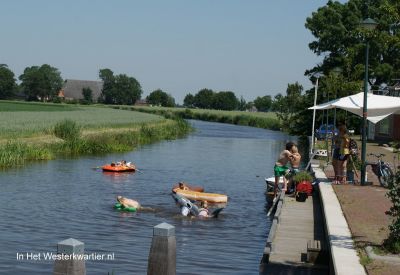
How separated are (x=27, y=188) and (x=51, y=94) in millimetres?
160328

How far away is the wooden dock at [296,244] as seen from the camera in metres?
12.1

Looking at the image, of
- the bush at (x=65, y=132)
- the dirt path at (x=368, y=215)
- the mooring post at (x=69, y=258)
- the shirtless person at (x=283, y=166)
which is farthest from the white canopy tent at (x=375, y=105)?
the bush at (x=65, y=132)

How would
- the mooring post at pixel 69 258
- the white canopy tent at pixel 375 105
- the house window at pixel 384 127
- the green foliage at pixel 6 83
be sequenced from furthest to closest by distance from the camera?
1. the green foliage at pixel 6 83
2. the house window at pixel 384 127
3. the white canopy tent at pixel 375 105
4. the mooring post at pixel 69 258

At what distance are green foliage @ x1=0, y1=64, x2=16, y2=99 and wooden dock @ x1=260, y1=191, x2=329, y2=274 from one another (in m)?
161

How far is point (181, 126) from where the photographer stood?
77.2 meters

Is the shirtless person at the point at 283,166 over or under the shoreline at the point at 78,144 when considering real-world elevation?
over

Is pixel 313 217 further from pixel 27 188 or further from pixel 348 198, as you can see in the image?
pixel 27 188

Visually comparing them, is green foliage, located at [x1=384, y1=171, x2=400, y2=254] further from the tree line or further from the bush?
the tree line

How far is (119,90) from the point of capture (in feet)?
614

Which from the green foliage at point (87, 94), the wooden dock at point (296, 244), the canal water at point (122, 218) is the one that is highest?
the green foliage at point (87, 94)

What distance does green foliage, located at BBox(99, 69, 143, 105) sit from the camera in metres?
187

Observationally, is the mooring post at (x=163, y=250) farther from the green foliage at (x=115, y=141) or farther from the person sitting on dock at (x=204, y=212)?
the green foliage at (x=115, y=141)

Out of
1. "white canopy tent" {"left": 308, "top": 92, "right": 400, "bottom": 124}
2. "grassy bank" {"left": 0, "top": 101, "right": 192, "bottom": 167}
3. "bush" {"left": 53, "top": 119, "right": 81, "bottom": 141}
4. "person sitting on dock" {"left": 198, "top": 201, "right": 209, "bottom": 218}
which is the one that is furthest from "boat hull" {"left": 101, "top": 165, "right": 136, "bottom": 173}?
"person sitting on dock" {"left": 198, "top": 201, "right": 209, "bottom": 218}

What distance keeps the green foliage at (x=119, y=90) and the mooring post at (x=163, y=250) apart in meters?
179
